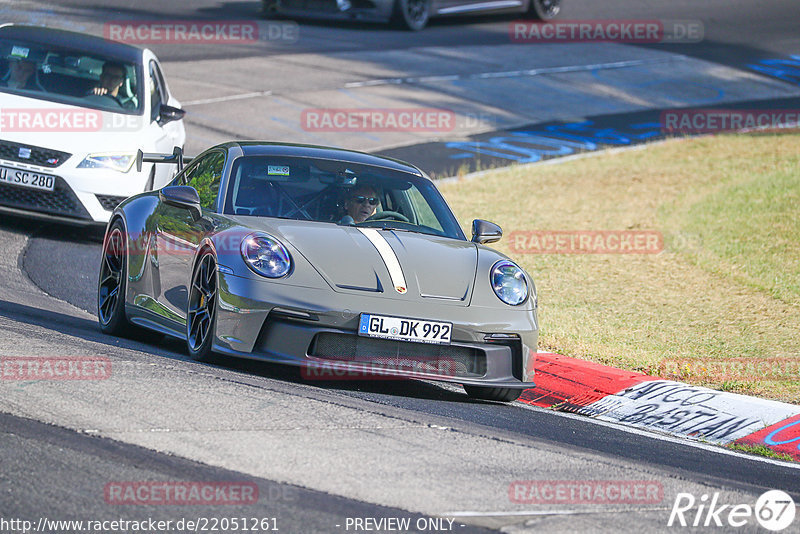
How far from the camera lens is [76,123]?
1210cm

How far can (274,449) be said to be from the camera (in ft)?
17.2

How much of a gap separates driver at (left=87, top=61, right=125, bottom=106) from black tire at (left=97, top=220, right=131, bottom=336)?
433 cm

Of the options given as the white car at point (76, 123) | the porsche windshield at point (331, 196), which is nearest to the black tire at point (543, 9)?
the white car at point (76, 123)

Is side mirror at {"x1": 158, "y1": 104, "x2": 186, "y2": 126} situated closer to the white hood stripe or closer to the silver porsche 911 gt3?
the silver porsche 911 gt3

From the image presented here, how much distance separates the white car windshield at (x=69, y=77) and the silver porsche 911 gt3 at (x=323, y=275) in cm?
433

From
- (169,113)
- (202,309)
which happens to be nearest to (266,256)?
(202,309)

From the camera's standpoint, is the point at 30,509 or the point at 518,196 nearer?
the point at 30,509

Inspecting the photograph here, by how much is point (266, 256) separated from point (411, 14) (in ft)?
69.7

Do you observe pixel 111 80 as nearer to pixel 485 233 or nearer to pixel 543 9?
pixel 485 233

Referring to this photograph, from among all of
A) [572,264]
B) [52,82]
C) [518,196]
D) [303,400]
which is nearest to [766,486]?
[303,400]

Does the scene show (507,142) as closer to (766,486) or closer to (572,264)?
(572,264)

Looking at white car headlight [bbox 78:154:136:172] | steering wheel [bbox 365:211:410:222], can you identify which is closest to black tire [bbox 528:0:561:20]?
white car headlight [bbox 78:154:136:172]

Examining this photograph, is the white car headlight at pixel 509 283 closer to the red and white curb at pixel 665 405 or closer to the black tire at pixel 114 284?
the red and white curb at pixel 665 405

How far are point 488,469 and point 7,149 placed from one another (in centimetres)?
752
